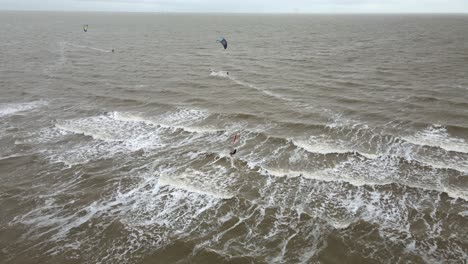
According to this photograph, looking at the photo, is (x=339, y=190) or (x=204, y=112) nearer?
(x=339, y=190)

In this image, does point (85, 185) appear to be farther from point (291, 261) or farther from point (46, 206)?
point (291, 261)

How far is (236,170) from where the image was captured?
18.1 meters

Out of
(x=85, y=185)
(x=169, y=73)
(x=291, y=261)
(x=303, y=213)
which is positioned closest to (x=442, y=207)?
(x=303, y=213)

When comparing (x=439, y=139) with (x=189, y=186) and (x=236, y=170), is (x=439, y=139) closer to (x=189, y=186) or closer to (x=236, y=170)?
(x=236, y=170)

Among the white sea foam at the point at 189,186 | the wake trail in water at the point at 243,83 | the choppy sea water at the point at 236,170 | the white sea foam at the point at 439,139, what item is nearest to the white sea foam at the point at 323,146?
the choppy sea water at the point at 236,170

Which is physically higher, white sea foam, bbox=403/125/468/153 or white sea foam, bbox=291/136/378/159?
white sea foam, bbox=403/125/468/153

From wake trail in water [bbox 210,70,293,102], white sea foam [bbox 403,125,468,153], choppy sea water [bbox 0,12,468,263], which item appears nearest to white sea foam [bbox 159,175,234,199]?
choppy sea water [bbox 0,12,468,263]

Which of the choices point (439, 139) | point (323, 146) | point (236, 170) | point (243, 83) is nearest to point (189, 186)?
point (236, 170)

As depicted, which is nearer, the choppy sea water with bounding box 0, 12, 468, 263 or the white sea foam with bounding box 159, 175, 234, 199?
the choppy sea water with bounding box 0, 12, 468, 263

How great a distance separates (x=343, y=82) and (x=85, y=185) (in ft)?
93.5

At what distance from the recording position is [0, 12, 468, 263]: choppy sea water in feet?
41.6

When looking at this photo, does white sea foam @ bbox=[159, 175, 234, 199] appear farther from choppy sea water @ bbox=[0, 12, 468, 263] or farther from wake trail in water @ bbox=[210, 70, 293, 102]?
wake trail in water @ bbox=[210, 70, 293, 102]

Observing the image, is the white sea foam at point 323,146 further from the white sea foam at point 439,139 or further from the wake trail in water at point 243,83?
the wake trail in water at point 243,83

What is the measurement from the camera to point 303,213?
47.1ft
